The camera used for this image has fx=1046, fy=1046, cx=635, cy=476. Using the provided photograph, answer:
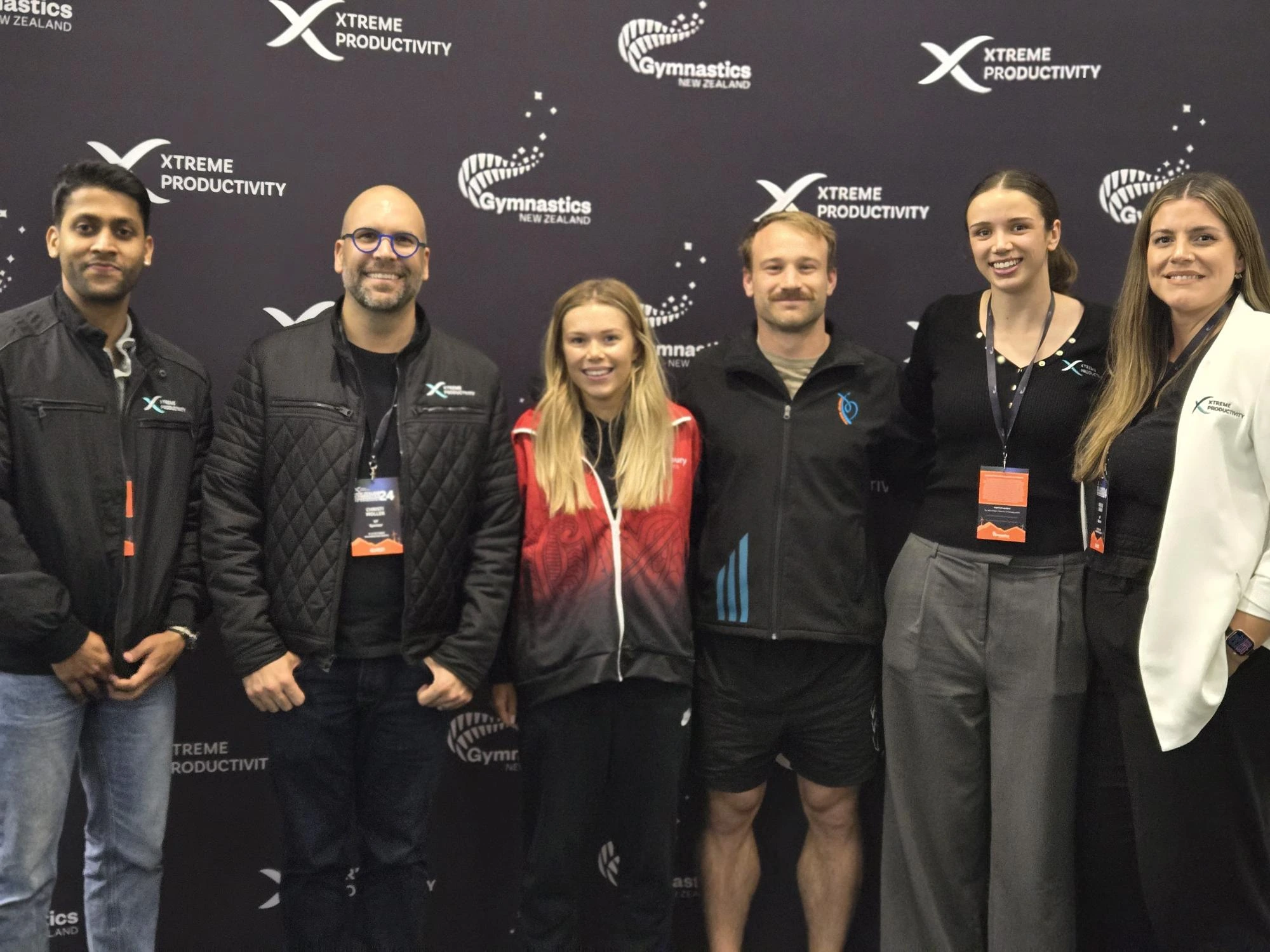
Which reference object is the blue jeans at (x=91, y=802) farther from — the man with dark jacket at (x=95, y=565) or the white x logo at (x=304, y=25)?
the white x logo at (x=304, y=25)

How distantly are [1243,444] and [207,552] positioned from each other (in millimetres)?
2143

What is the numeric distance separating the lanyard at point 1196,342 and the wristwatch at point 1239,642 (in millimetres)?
531

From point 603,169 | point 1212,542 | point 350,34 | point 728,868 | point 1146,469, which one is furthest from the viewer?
point 603,169

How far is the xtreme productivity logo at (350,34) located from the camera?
2824 millimetres

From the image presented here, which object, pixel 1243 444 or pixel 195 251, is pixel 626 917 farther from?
pixel 195 251

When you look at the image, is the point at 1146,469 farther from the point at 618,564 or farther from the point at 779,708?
the point at 618,564

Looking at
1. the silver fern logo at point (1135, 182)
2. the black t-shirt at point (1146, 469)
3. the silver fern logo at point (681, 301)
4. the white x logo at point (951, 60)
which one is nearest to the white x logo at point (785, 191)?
the silver fern logo at point (681, 301)

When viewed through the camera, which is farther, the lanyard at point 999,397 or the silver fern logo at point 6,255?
the silver fern logo at point 6,255

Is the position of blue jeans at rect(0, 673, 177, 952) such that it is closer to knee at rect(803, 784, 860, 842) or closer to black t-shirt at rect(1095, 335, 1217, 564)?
knee at rect(803, 784, 860, 842)

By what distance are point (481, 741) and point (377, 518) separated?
0.96 meters

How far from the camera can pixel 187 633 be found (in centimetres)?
231

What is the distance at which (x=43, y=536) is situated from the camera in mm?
2176

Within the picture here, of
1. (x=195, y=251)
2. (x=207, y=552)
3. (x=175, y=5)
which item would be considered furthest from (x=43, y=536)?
(x=175, y=5)

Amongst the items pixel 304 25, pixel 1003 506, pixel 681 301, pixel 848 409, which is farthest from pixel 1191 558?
pixel 304 25
